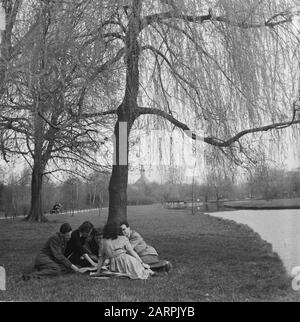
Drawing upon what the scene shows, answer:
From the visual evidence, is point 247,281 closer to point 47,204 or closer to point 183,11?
point 47,204

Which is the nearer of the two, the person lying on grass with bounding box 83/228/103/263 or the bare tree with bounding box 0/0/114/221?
the bare tree with bounding box 0/0/114/221

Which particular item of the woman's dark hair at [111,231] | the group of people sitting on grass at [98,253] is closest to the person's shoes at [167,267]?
the group of people sitting on grass at [98,253]

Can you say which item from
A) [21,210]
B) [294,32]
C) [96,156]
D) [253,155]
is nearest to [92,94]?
[96,156]

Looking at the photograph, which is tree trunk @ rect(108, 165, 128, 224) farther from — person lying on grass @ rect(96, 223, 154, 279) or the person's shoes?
the person's shoes

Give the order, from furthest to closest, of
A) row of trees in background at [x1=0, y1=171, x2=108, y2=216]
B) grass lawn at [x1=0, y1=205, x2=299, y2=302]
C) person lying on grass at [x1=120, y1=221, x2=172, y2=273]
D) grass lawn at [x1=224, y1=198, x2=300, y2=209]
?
grass lawn at [x1=224, y1=198, x2=300, y2=209]
row of trees in background at [x1=0, y1=171, x2=108, y2=216]
person lying on grass at [x1=120, y1=221, x2=172, y2=273]
grass lawn at [x1=0, y1=205, x2=299, y2=302]

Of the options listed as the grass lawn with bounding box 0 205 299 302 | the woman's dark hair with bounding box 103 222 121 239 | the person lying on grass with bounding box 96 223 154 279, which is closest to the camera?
the grass lawn with bounding box 0 205 299 302

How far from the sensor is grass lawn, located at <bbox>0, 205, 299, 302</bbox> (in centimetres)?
528

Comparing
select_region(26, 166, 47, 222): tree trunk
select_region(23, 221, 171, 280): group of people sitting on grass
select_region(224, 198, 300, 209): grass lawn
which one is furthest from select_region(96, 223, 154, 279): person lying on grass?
select_region(224, 198, 300, 209): grass lawn

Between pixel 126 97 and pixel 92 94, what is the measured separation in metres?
0.40

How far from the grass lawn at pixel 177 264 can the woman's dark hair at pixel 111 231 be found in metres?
0.09

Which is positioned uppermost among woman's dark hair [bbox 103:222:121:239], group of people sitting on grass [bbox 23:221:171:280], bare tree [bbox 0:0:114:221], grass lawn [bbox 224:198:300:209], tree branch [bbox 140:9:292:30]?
tree branch [bbox 140:9:292:30]

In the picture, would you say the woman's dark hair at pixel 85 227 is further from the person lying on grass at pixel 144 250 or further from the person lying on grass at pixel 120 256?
the person lying on grass at pixel 144 250

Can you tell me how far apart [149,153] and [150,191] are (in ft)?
1.60

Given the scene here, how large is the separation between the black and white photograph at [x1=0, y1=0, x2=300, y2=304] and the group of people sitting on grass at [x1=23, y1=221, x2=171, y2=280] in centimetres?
2
